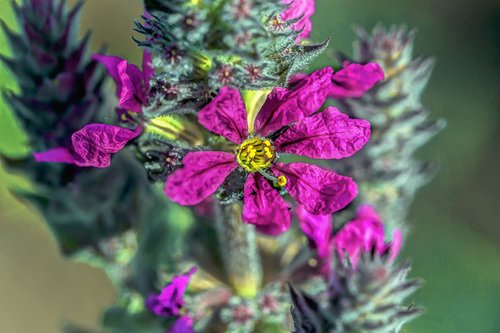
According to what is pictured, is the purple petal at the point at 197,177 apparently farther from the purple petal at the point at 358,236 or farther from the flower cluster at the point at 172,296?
the purple petal at the point at 358,236

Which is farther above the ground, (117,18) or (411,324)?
(117,18)

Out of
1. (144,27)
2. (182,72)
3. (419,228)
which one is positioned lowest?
(182,72)

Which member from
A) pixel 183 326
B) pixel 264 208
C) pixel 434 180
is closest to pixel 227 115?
pixel 264 208

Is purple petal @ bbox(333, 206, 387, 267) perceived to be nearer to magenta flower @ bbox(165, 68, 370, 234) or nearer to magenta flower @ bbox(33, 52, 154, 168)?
magenta flower @ bbox(165, 68, 370, 234)

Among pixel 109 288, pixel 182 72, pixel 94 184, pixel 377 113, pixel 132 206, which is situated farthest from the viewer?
pixel 109 288

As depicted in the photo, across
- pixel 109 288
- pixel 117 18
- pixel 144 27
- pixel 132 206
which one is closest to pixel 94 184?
pixel 132 206

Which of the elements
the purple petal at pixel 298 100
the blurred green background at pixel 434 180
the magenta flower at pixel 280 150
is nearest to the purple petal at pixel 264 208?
the magenta flower at pixel 280 150

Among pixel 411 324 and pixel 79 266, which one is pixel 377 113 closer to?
pixel 411 324
